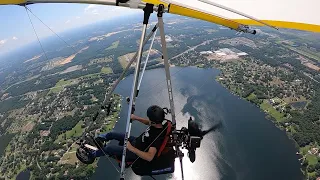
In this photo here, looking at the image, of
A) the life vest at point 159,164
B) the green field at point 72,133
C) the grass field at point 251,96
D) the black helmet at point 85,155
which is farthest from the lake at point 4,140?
the life vest at point 159,164

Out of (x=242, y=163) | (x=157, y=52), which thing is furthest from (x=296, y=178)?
(x=157, y=52)

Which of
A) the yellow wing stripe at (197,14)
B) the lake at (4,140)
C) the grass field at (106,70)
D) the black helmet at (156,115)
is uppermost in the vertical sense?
the yellow wing stripe at (197,14)

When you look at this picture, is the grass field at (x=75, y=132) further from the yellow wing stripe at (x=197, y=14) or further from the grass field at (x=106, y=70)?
the yellow wing stripe at (x=197, y=14)

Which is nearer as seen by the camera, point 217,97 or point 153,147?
point 153,147

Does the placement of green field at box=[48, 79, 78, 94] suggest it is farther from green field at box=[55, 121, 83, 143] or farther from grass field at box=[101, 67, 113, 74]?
green field at box=[55, 121, 83, 143]

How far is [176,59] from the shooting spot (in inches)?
2904

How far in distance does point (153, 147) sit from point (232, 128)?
3418cm

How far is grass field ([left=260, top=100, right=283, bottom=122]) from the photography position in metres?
40.0

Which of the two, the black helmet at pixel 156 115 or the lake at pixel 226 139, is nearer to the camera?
the black helmet at pixel 156 115

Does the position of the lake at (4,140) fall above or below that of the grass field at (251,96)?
below

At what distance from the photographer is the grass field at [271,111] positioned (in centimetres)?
3996

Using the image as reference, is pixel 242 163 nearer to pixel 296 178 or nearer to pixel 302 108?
pixel 296 178

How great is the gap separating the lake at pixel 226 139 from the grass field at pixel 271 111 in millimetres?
1386

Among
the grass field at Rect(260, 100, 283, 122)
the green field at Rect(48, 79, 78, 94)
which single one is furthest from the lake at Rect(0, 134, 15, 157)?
the grass field at Rect(260, 100, 283, 122)
